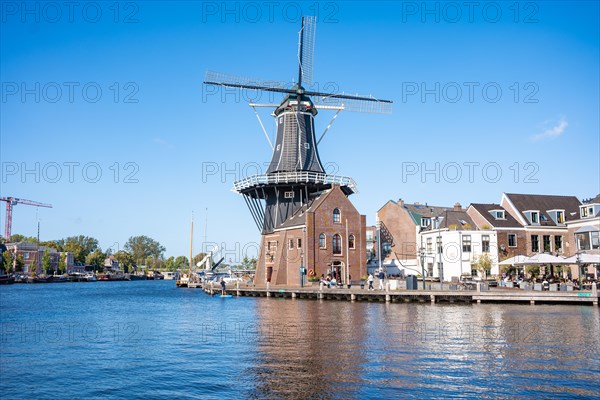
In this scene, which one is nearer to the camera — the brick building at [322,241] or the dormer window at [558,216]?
the brick building at [322,241]

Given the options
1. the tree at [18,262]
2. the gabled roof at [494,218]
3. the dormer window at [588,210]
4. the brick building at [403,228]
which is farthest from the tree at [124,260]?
the dormer window at [588,210]

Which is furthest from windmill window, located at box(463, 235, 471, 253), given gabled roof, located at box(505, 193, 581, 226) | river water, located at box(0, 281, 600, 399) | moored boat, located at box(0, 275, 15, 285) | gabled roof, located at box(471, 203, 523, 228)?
moored boat, located at box(0, 275, 15, 285)

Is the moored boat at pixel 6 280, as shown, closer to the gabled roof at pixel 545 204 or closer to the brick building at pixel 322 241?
the brick building at pixel 322 241

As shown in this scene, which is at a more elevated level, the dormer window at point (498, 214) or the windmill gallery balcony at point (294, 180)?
the windmill gallery balcony at point (294, 180)

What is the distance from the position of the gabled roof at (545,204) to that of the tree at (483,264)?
828 cm

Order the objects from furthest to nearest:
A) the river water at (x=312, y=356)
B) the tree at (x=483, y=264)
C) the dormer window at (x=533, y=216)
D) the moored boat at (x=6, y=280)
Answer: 1. the moored boat at (x=6, y=280)
2. the dormer window at (x=533, y=216)
3. the tree at (x=483, y=264)
4. the river water at (x=312, y=356)

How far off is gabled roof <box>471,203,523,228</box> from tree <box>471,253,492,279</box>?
4.52m

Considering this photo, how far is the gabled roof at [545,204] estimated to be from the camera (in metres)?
62.1

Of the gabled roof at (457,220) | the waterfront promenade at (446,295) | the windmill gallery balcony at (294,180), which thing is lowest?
the waterfront promenade at (446,295)

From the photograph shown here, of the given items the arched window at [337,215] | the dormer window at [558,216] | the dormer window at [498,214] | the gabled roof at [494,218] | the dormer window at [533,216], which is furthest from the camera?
the dormer window at [558,216]

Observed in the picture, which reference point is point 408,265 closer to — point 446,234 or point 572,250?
point 446,234

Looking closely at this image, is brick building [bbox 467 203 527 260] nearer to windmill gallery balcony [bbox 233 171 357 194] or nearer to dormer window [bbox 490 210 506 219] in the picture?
dormer window [bbox 490 210 506 219]

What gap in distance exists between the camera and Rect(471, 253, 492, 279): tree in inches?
2219

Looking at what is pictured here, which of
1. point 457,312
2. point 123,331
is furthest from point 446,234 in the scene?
point 123,331
